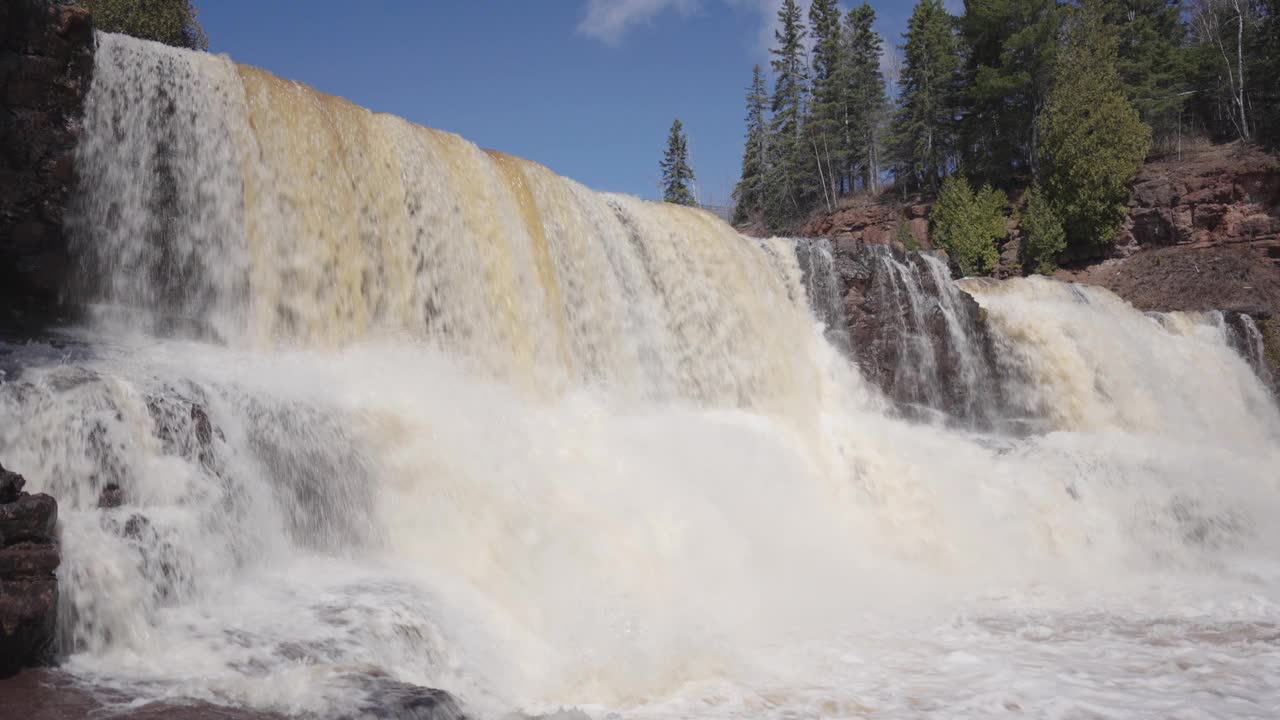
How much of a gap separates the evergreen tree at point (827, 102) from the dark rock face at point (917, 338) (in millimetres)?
Result: 26550

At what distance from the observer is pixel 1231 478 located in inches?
547

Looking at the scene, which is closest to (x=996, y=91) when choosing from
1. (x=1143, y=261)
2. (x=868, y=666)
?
(x=1143, y=261)

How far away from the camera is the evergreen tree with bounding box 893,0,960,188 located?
36.4 meters

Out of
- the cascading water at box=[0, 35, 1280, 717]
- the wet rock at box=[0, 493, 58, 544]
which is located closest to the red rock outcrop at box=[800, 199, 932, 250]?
the cascading water at box=[0, 35, 1280, 717]

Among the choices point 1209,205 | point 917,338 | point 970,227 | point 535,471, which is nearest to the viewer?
point 535,471

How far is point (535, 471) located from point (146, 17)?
63.2 ft

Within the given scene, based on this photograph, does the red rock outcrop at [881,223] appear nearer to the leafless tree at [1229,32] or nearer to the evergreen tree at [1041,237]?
the evergreen tree at [1041,237]

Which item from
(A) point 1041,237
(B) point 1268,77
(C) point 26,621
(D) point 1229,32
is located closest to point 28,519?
(C) point 26,621

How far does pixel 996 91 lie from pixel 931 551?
1029 inches

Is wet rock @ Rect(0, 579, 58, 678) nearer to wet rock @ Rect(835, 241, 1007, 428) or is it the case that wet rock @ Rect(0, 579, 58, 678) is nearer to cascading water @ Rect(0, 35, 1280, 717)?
cascading water @ Rect(0, 35, 1280, 717)

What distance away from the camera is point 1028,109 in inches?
1287

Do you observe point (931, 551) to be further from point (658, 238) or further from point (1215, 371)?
point (1215, 371)

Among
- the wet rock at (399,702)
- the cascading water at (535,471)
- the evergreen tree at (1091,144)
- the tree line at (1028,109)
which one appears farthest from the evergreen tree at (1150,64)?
the wet rock at (399,702)

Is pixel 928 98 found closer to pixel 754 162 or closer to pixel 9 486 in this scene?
pixel 754 162
